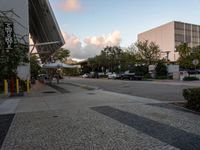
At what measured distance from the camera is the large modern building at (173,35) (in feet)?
331

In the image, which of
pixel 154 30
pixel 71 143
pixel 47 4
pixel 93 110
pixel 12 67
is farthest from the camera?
pixel 154 30

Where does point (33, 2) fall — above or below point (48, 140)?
above

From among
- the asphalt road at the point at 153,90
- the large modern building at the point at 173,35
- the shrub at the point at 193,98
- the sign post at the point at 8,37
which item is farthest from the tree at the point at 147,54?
the sign post at the point at 8,37

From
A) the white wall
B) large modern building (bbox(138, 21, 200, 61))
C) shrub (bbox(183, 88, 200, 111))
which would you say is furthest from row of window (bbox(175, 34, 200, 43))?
shrub (bbox(183, 88, 200, 111))

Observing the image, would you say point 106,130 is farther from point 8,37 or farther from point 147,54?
point 147,54

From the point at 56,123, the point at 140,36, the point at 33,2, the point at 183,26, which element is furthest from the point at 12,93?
the point at 140,36

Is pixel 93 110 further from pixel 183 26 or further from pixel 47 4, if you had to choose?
pixel 183 26

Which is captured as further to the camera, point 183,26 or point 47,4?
point 183,26

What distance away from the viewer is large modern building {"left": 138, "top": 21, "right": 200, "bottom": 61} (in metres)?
101

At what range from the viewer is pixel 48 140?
6465 mm

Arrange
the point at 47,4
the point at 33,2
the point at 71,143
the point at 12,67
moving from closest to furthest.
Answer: the point at 71,143 < the point at 12,67 < the point at 47,4 < the point at 33,2

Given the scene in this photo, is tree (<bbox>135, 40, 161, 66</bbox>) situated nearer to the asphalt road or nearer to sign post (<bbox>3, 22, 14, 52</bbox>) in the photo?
the asphalt road

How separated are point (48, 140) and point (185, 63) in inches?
2299

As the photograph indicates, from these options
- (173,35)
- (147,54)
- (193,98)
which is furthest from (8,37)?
(173,35)
